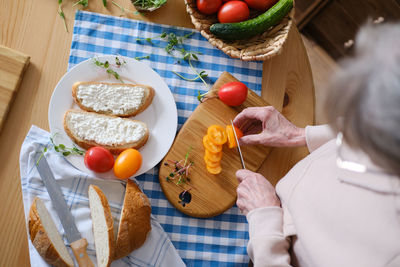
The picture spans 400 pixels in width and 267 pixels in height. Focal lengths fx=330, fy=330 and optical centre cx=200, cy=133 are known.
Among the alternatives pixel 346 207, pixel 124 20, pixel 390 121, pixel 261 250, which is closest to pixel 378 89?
pixel 390 121

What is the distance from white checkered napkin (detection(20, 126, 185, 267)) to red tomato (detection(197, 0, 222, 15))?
904 mm

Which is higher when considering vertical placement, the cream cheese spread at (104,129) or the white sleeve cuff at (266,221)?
the cream cheese spread at (104,129)

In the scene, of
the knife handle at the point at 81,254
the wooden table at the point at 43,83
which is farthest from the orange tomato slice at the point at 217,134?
the knife handle at the point at 81,254

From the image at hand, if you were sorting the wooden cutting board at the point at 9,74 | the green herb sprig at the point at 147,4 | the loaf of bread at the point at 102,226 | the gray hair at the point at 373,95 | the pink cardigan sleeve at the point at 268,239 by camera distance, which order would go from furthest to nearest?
the green herb sprig at the point at 147,4 < the wooden cutting board at the point at 9,74 < the loaf of bread at the point at 102,226 < the pink cardigan sleeve at the point at 268,239 < the gray hair at the point at 373,95

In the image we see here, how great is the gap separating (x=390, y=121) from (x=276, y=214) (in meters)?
0.82

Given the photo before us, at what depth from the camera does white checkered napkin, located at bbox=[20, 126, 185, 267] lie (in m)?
1.43

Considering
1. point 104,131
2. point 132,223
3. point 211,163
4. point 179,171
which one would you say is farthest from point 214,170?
point 104,131

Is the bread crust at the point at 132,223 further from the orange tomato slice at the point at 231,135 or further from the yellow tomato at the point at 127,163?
the orange tomato slice at the point at 231,135

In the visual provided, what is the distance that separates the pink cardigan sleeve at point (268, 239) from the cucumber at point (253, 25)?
81 cm

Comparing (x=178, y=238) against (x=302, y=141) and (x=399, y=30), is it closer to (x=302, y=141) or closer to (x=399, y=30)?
(x=302, y=141)

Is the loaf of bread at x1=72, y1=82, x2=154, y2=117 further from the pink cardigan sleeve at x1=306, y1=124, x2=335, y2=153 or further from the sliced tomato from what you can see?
the pink cardigan sleeve at x1=306, y1=124, x2=335, y2=153

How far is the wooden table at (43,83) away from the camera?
1.44 meters

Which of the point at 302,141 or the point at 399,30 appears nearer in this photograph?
the point at 399,30

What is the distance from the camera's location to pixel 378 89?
58 centimetres
